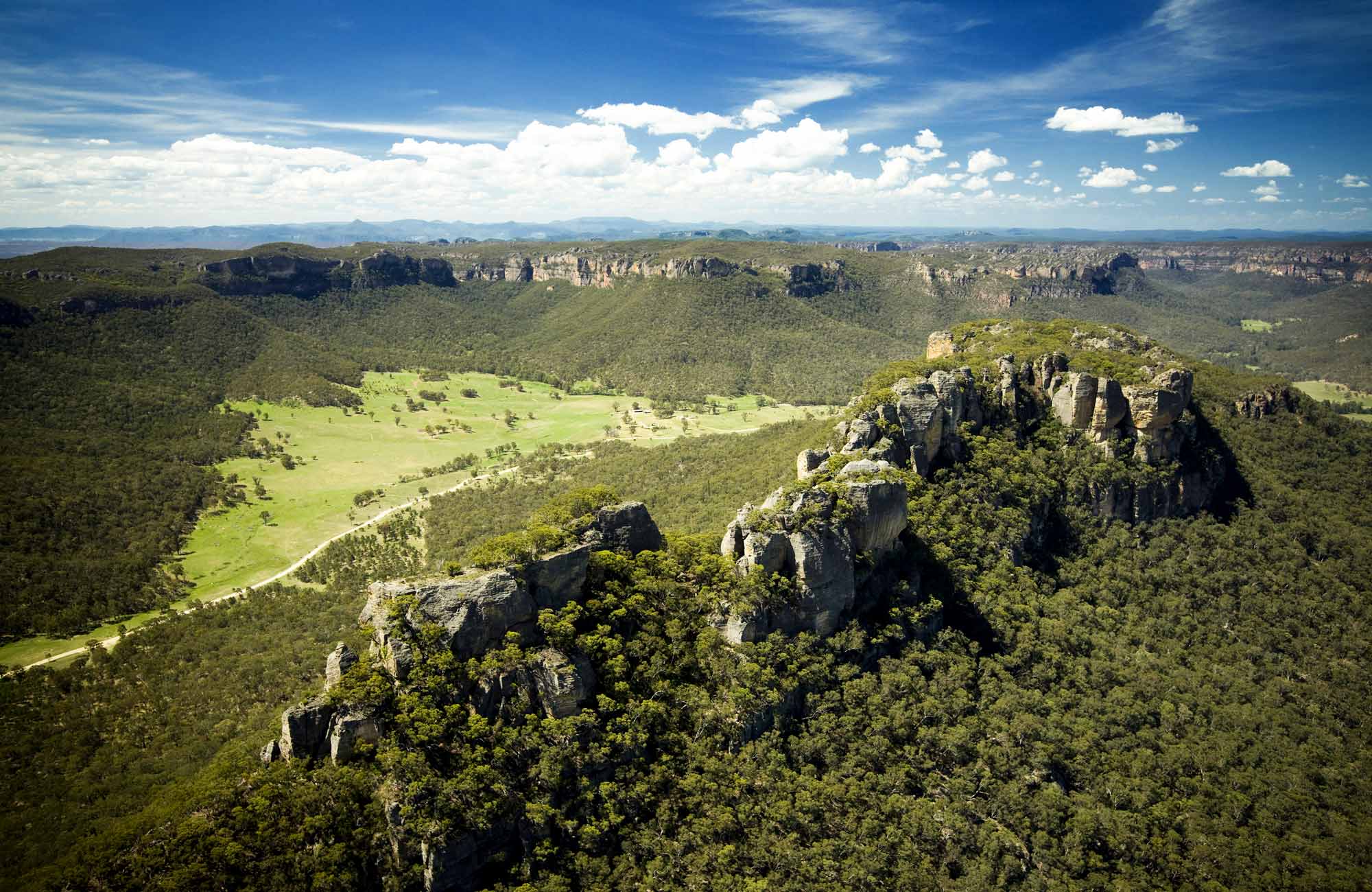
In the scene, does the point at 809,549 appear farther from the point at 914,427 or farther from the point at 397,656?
the point at 397,656

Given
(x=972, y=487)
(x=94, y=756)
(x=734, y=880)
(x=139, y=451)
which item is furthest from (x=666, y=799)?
(x=139, y=451)

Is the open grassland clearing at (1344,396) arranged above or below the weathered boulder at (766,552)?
below

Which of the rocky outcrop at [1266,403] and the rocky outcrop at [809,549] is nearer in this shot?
the rocky outcrop at [809,549]

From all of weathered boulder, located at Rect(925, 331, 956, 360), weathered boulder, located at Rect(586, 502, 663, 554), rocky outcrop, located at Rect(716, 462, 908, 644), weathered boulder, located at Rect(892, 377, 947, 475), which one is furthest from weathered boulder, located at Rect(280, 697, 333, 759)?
weathered boulder, located at Rect(925, 331, 956, 360)

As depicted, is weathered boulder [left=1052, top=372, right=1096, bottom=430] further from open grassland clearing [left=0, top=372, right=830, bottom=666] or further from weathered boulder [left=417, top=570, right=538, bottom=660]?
open grassland clearing [left=0, top=372, right=830, bottom=666]

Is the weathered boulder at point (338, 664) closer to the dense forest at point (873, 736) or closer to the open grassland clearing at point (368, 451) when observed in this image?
the dense forest at point (873, 736)

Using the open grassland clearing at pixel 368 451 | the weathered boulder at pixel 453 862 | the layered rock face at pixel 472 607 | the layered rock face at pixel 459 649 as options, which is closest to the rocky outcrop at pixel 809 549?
the layered rock face at pixel 472 607
